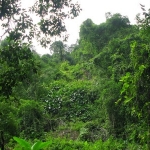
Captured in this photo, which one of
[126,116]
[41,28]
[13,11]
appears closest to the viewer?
[13,11]

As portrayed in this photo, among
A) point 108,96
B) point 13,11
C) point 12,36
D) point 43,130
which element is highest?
point 13,11

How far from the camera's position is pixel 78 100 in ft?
63.8

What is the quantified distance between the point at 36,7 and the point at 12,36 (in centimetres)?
58

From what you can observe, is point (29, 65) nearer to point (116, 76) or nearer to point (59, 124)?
point (116, 76)

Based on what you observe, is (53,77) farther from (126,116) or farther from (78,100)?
(126,116)

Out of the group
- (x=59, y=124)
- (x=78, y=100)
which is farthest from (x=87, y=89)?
Result: (x=59, y=124)

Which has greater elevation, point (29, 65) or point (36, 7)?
point (36, 7)

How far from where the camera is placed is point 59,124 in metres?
16.8

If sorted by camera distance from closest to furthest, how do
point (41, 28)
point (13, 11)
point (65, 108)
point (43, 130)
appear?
point (13, 11) → point (41, 28) → point (43, 130) → point (65, 108)

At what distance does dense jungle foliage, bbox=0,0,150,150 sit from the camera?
3809 millimetres

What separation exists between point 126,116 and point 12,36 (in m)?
9.92

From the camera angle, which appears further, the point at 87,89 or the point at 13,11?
the point at 87,89

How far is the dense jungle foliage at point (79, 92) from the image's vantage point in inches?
150

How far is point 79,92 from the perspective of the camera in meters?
20.0
